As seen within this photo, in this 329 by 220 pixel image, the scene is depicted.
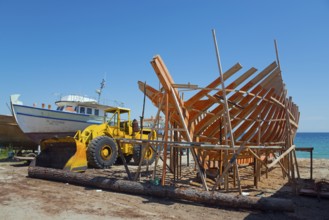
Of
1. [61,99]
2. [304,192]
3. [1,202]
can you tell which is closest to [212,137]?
[304,192]

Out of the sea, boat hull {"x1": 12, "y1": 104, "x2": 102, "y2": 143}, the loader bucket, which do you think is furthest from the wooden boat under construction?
the sea

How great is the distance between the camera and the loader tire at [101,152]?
39.7 feet

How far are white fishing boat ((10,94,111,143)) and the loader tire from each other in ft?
18.3

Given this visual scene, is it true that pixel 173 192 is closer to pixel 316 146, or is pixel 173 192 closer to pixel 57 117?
pixel 57 117

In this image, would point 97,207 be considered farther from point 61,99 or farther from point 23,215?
point 61,99

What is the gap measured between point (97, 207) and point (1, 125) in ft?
48.8

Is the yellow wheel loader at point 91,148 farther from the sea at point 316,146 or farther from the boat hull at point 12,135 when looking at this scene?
the sea at point 316,146

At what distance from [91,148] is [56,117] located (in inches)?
248

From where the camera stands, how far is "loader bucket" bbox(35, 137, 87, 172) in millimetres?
10516

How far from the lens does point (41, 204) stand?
6.27 m

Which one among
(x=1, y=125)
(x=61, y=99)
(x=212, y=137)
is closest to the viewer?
(x=212, y=137)

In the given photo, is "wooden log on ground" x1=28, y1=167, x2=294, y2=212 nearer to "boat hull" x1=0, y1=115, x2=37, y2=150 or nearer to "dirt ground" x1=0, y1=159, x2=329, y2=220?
"dirt ground" x1=0, y1=159, x2=329, y2=220

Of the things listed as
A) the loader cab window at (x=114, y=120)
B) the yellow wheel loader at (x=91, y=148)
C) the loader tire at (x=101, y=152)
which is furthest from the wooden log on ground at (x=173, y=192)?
the loader cab window at (x=114, y=120)

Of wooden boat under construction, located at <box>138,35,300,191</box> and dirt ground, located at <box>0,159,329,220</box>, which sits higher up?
wooden boat under construction, located at <box>138,35,300,191</box>
